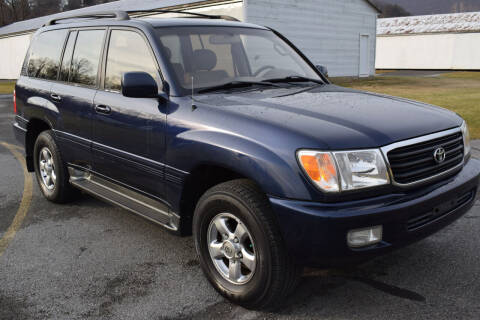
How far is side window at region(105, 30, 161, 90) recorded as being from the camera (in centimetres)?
388

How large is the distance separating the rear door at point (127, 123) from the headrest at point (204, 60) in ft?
1.06

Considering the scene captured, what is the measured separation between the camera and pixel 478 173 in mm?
3516

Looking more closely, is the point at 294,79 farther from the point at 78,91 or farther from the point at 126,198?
the point at 78,91

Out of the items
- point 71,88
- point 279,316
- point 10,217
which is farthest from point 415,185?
point 10,217

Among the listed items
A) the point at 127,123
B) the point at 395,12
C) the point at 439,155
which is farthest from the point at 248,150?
the point at 395,12

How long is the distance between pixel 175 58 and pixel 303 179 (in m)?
1.65

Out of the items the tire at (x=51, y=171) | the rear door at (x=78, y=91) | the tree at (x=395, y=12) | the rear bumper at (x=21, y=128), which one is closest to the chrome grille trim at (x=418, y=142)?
the rear door at (x=78, y=91)

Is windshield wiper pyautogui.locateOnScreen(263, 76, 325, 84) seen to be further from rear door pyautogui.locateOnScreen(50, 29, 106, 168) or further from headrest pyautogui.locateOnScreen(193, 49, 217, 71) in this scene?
rear door pyautogui.locateOnScreen(50, 29, 106, 168)

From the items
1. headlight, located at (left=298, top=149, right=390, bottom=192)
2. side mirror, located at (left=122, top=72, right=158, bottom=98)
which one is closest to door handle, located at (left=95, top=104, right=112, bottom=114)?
side mirror, located at (left=122, top=72, right=158, bottom=98)

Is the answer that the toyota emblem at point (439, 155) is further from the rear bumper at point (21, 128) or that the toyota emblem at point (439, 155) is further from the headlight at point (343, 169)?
the rear bumper at point (21, 128)

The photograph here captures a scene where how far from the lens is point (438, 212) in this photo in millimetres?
3084

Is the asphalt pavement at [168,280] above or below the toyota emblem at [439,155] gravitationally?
below

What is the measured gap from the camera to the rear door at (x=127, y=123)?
3670 millimetres

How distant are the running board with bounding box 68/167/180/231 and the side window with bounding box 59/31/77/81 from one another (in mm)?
949
